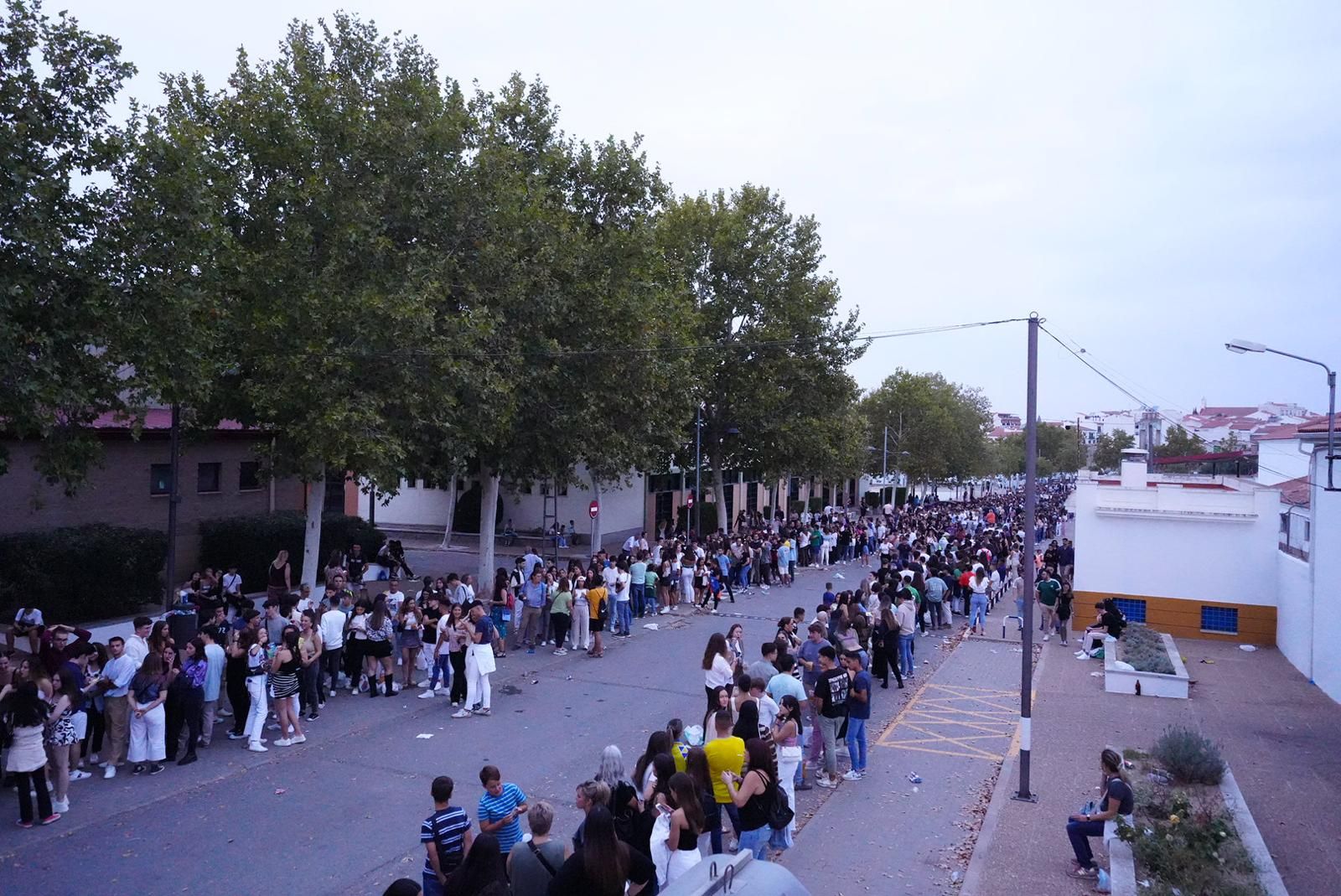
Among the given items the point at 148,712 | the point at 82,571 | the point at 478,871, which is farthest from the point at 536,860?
the point at 82,571

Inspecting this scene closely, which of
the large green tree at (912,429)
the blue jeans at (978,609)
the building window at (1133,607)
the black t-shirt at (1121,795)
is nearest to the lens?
the black t-shirt at (1121,795)

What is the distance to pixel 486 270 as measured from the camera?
1983 cm

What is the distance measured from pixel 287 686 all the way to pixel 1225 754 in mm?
12408

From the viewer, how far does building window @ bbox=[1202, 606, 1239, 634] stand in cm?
2186

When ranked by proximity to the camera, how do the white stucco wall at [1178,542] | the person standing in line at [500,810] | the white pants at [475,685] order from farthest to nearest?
the white stucco wall at [1178,542]
the white pants at [475,685]
the person standing in line at [500,810]

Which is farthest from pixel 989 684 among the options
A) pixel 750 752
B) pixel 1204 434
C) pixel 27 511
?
pixel 1204 434

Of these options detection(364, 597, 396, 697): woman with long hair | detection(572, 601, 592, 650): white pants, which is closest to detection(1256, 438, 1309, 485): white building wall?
detection(572, 601, 592, 650): white pants

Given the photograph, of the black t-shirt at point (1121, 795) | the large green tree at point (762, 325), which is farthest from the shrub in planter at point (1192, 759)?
the large green tree at point (762, 325)

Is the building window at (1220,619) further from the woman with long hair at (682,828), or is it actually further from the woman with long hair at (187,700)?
the woman with long hair at (187,700)

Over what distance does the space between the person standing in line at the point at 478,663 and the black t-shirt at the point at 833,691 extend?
4.95m

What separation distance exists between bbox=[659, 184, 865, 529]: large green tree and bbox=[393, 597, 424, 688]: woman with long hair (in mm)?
22190

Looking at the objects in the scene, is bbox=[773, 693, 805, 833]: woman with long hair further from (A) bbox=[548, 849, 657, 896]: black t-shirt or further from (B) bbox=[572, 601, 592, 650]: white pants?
(B) bbox=[572, 601, 592, 650]: white pants

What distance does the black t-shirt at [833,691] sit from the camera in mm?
10391

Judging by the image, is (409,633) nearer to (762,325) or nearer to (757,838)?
(757,838)
